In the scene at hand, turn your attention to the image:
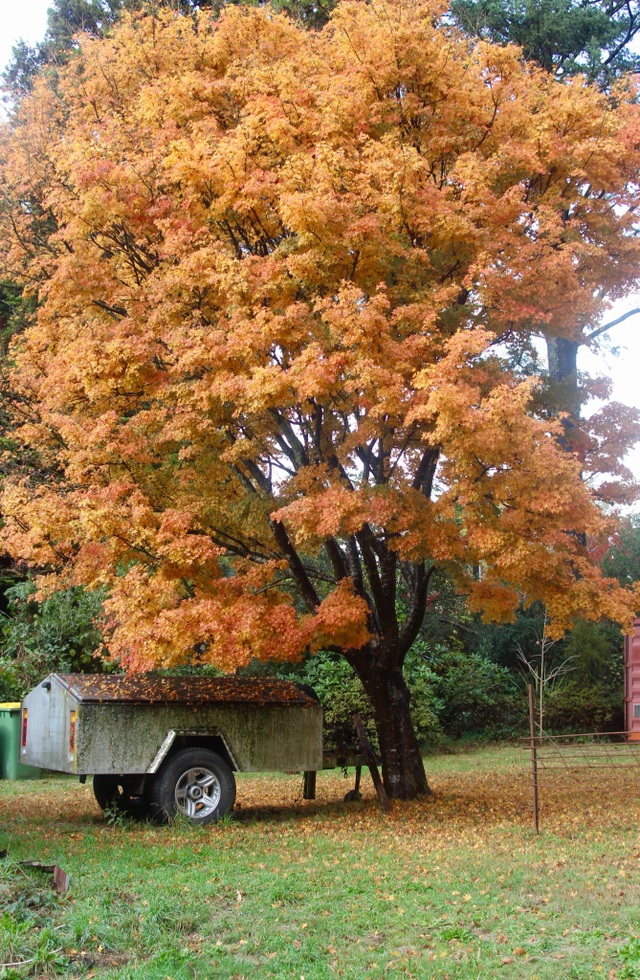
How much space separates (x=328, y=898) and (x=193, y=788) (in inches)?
137

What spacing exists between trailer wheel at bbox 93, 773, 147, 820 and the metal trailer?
12 mm

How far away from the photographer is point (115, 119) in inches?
432

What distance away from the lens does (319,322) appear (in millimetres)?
9312

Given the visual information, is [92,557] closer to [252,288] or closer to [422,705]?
[252,288]

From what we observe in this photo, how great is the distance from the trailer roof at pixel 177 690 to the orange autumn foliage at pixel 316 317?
1.28 ft

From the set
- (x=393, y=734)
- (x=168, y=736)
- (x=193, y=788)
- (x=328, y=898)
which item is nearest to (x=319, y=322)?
(x=168, y=736)

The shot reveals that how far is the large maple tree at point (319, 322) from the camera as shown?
875 centimetres

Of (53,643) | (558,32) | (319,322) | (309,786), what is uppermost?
(558,32)

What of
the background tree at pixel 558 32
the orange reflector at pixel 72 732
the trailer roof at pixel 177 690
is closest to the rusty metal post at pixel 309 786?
the trailer roof at pixel 177 690

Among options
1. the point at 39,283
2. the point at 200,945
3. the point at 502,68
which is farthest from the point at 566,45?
the point at 200,945

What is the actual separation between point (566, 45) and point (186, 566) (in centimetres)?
1324

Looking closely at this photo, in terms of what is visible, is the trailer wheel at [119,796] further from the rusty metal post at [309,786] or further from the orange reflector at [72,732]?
the rusty metal post at [309,786]

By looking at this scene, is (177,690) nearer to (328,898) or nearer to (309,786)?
(309,786)

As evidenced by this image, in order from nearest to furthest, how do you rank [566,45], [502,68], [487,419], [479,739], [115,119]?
[487,419], [502,68], [115,119], [566,45], [479,739]
